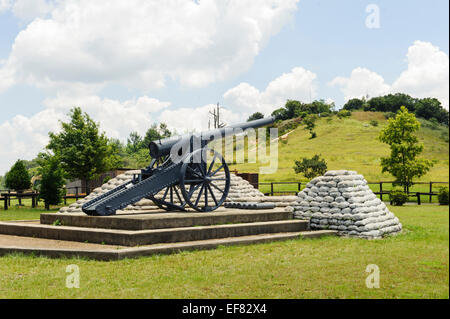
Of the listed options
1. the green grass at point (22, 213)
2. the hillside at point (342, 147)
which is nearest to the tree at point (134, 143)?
the hillside at point (342, 147)

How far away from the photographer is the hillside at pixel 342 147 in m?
51.0

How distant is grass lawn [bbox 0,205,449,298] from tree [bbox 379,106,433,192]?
23.0 metres

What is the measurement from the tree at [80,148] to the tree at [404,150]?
17660mm

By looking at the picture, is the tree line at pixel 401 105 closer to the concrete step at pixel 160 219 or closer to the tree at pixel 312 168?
the tree at pixel 312 168

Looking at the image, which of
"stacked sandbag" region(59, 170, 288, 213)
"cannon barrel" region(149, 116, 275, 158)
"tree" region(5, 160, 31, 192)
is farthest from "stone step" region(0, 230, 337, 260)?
"tree" region(5, 160, 31, 192)

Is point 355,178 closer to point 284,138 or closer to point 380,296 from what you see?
point 380,296

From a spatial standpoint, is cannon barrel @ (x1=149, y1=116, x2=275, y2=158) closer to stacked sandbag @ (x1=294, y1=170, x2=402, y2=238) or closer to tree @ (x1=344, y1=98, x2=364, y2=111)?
stacked sandbag @ (x1=294, y1=170, x2=402, y2=238)

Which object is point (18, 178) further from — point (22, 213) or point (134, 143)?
point (134, 143)

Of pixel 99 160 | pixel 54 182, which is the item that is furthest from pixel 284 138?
pixel 54 182

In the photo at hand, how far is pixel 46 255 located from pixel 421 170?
2719 cm

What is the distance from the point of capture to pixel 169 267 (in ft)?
24.1

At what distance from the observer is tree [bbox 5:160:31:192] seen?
27.1 metres

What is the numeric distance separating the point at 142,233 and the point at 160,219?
2.88 ft

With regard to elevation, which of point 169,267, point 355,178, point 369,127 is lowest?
point 169,267
